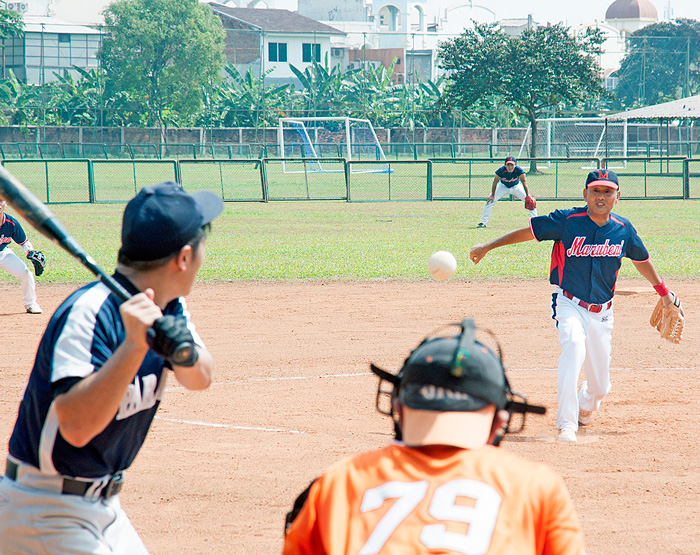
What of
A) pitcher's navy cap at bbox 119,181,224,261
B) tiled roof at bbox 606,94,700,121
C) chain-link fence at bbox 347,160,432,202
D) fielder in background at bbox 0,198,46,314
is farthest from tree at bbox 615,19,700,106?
pitcher's navy cap at bbox 119,181,224,261

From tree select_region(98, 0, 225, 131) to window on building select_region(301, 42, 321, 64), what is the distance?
26170 mm

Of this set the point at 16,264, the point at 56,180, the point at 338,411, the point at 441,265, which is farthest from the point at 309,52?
the point at 338,411

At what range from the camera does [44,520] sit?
8.79ft

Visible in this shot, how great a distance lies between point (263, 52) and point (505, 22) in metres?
39.8

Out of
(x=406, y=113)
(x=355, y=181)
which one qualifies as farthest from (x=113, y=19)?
(x=355, y=181)

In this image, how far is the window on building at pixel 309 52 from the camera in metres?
87.4

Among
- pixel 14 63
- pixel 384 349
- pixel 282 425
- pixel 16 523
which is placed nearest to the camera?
pixel 16 523

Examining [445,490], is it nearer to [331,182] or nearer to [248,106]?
[331,182]

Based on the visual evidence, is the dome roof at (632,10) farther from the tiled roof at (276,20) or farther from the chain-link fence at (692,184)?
the chain-link fence at (692,184)

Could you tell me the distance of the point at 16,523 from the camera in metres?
2.69

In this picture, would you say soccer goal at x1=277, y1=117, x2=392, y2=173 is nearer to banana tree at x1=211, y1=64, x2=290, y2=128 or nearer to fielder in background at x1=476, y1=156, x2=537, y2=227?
banana tree at x1=211, y1=64, x2=290, y2=128

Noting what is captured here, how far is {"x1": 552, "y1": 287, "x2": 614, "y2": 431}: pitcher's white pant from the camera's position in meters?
6.49

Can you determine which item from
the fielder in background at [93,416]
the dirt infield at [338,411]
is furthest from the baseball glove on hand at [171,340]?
the dirt infield at [338,411]

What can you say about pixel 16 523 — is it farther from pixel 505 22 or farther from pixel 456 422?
pixel 505 22
